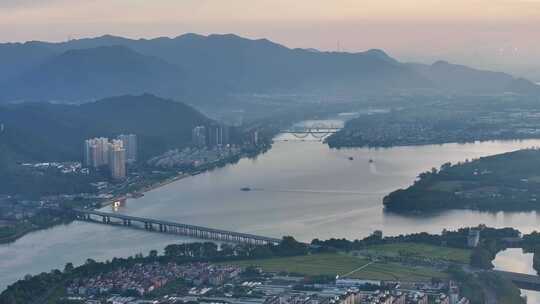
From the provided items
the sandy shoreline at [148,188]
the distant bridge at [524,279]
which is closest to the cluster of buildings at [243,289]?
the distant bridge at [524,279]

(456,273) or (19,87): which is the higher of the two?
(19,87)

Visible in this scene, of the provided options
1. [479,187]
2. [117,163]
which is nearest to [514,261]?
[479,187]

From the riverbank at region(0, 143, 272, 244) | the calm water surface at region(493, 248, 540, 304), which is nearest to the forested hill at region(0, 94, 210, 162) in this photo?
the riverbank at region(0, 143, 272, 244)

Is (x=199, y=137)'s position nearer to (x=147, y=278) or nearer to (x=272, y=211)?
(x=272, y=211)

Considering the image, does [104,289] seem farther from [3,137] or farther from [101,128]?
[101,128]

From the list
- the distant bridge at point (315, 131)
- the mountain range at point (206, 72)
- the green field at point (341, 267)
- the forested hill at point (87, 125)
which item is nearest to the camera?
the green field at point (341, 267)

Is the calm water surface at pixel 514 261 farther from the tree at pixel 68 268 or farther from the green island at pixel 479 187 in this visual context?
the tree at pixel 68 268

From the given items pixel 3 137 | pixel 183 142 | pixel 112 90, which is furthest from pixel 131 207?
pixel 112 90
